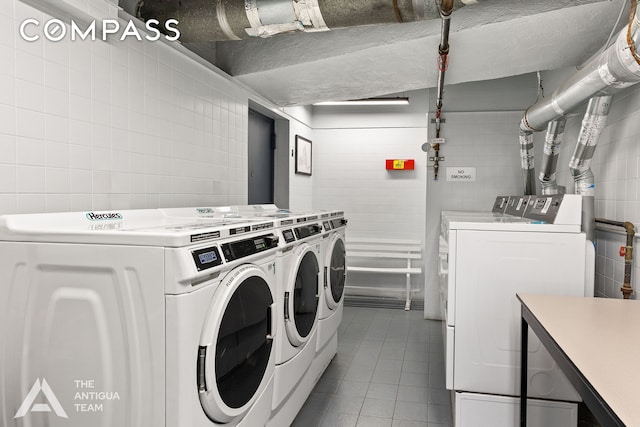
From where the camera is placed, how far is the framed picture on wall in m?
5.26

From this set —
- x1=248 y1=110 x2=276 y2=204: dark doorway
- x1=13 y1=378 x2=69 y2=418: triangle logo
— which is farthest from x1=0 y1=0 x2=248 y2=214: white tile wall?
x1=248 y1=110 x2=276 y2=204: dark doorway

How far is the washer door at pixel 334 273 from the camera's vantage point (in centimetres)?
295

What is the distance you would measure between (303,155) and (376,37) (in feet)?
9.16

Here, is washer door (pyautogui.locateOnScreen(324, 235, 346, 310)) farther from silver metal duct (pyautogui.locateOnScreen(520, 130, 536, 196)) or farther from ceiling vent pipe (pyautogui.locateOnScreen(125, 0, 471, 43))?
silver metal duct (pyautogui.locateOnScreen(520, 130, 536, 196))

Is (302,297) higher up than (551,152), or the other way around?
(551,152)

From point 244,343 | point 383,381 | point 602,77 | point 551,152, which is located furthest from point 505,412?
point 551,152

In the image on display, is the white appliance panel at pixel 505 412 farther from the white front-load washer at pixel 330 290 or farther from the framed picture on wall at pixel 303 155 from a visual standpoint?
the framed picture on wall at pixel 303 155

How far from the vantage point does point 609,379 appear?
1.04 m

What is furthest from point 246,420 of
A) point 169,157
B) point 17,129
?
point 169,157

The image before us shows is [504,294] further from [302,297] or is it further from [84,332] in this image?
[84,332]

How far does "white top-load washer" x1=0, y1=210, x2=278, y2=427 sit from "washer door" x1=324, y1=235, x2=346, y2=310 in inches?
57.4

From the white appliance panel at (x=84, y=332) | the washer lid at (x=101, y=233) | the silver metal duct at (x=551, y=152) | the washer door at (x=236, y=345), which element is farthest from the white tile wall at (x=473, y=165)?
the white appliance panel at (x=84, y=332)

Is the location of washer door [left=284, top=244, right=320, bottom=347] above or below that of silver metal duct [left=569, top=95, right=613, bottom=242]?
below

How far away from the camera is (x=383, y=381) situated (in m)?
3.10
